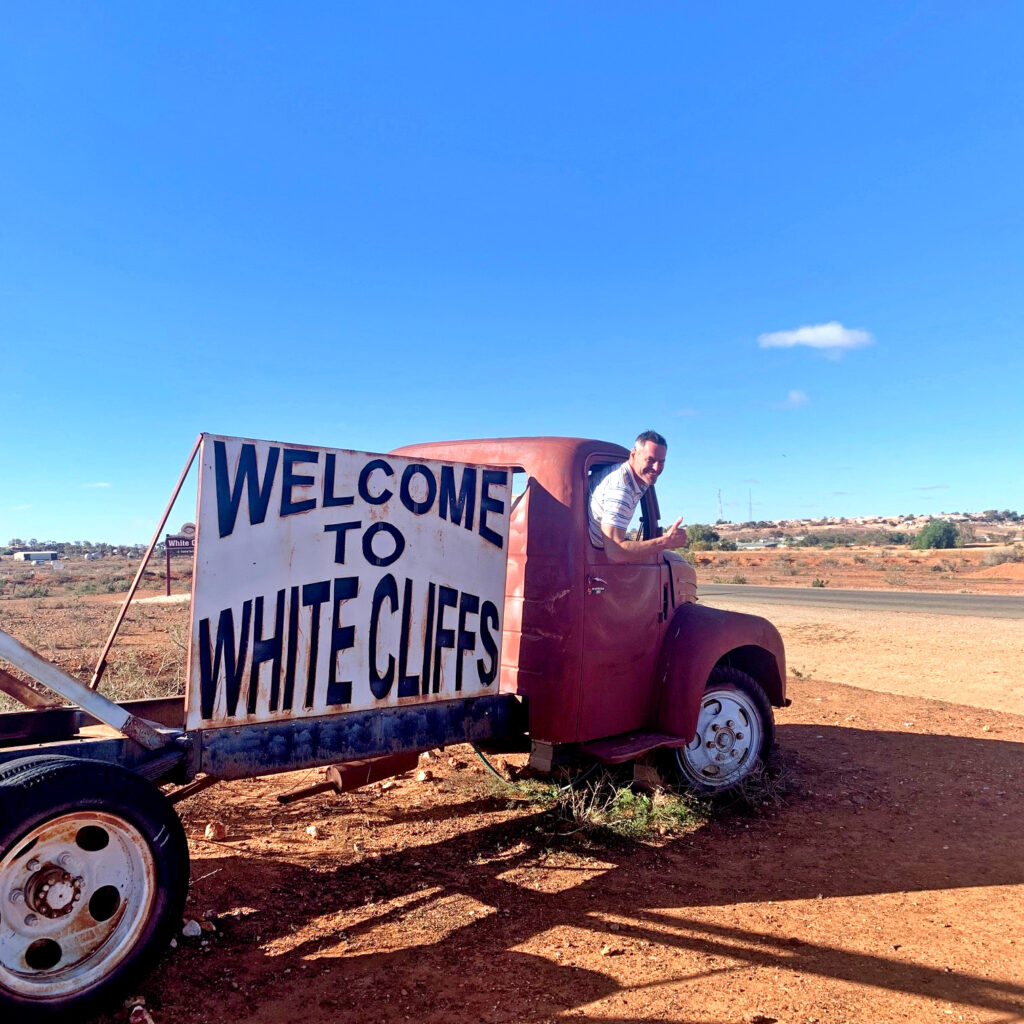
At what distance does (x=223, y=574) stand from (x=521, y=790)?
3.06 m

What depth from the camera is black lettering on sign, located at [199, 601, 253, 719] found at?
318cm

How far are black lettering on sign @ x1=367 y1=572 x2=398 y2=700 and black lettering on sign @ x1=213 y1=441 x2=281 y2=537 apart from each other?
688mm

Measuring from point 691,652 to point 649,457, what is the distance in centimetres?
131

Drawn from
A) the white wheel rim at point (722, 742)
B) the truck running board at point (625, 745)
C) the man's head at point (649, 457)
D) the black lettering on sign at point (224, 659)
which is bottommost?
the white wheel rim at point (722, 742)

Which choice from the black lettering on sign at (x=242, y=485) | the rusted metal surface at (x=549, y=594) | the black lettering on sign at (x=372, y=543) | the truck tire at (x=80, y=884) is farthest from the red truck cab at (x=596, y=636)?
the truck tire at (x=80, y=884)

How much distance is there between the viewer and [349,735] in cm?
364

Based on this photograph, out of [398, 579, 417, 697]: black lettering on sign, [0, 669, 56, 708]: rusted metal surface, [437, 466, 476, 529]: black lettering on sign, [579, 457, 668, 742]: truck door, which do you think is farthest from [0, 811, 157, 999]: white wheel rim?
[579, 457, 668, 742]: truck door

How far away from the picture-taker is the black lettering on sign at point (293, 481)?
133 inches

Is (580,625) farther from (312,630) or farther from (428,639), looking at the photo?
(312,630)

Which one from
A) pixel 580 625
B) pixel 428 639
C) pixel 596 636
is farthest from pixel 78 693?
pixel 596 636

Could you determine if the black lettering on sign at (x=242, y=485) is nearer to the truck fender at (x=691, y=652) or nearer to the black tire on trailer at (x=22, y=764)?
the black tire on trailer at (x=22, y=764)

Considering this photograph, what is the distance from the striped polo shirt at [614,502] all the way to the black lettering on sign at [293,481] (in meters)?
1.78

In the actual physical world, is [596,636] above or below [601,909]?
above

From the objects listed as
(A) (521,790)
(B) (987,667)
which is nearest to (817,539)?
(B) (987,667)
